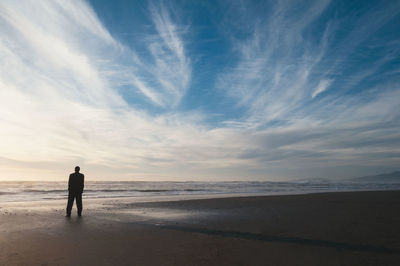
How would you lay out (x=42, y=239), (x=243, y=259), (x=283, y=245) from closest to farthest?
1. (x=243, y=259)
2. (x=283, y=245)
3. (x=42, y=239)

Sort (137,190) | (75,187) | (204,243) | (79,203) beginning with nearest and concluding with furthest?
(204,243) < (79,203) < (75,187) < (137,190)

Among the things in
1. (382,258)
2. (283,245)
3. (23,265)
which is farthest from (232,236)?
(23,265)

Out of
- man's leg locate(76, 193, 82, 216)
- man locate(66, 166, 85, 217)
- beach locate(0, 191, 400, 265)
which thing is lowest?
beach locate(0, 191, 400, 265)

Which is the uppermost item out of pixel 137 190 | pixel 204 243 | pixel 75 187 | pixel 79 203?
pixel 75 187

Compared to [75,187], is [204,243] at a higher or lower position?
lower

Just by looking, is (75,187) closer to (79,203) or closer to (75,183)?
(75,183)

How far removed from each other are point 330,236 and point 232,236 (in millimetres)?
2842

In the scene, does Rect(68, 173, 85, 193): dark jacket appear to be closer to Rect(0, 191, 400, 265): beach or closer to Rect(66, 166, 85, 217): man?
Rect(66, 166, 85, 217): man

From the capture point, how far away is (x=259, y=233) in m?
7.98

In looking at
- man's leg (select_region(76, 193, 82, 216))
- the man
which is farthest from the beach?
the man

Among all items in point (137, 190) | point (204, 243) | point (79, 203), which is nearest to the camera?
point (204, 243)

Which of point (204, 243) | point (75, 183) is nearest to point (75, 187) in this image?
point (75, 183)

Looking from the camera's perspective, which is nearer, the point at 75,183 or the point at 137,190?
the point at 75,183

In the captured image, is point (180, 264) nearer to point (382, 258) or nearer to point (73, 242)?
point (73, 242)
